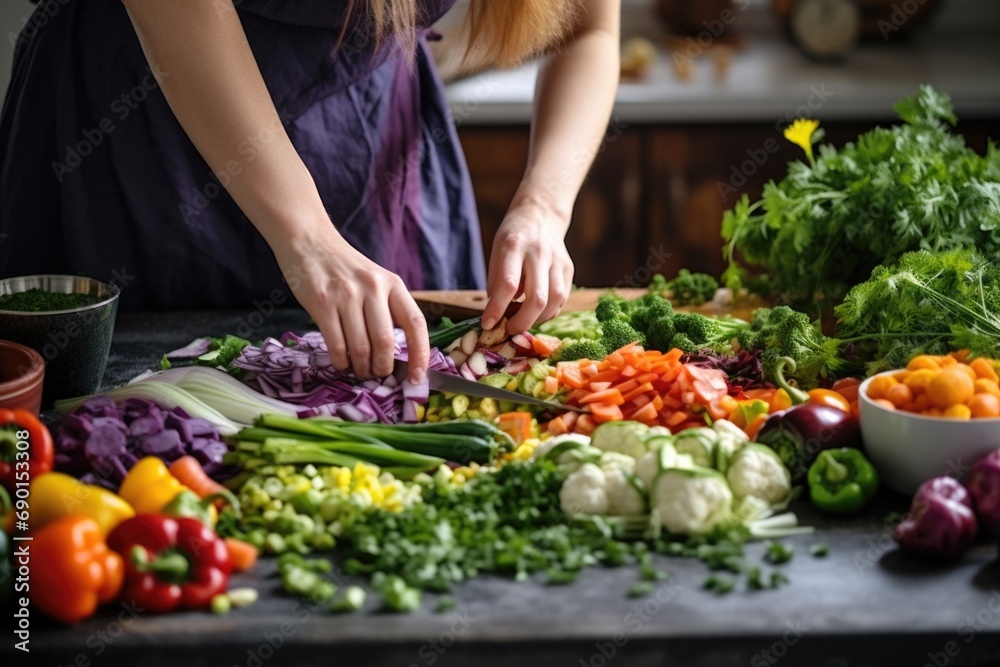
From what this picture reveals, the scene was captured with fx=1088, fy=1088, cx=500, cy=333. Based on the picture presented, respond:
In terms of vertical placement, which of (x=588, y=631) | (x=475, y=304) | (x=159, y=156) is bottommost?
(x=588, y=631)

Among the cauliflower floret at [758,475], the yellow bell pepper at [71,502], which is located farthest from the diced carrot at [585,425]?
the yellow bell pepper at [71,502]

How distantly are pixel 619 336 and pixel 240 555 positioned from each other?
870 mm

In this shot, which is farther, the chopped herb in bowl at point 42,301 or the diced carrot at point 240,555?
the chopped herb in bowl at point 42,301

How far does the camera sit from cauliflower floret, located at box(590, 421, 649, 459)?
5.11 ft

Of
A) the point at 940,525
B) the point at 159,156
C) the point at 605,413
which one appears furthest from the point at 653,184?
the point at 940,525

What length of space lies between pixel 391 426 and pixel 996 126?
116 inches

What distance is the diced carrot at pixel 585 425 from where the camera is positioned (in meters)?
1.72

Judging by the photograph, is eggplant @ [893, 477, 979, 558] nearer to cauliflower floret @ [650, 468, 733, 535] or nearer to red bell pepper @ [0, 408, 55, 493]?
cauliflower floret @ [650, 468, 733, 535]

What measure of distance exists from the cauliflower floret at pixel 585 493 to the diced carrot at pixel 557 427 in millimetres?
267

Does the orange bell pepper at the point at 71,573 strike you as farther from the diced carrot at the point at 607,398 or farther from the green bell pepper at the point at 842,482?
the green bell pepper at the point at 842,482

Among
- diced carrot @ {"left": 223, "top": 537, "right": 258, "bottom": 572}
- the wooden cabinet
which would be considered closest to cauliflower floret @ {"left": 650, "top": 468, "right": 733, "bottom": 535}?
diced carrot @ {"left": 223, "top": 537, "right": 258, "bottom": 572}

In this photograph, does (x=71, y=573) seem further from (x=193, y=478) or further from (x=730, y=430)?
(x=730, y=430)

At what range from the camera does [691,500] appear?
1377 mm

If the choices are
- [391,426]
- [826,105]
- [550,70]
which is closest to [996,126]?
[826,105]
